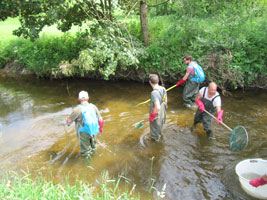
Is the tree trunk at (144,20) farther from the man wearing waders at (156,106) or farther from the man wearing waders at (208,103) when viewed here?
the man wearing waders at (156,106)

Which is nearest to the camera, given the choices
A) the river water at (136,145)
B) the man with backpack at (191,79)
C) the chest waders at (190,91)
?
the river water at (136,145)

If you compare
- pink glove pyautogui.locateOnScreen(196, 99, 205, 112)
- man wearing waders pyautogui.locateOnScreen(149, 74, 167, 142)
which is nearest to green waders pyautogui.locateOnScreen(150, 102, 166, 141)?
man wearing waders pyautogui.locateOnScreen(149, 74, 167, 142)

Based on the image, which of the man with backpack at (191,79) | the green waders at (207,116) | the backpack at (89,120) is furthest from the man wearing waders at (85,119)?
the man with backpack at (191,79)

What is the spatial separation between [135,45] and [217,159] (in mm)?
5994

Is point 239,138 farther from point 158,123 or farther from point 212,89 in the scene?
point 158,123

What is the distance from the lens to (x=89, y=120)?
482 centimetres

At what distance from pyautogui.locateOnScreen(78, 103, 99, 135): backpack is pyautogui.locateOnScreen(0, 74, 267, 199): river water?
0.89 m

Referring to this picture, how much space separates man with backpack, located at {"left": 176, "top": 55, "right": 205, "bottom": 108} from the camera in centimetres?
741

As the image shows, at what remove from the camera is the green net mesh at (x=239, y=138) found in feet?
14.4

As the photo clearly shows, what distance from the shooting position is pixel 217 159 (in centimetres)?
527

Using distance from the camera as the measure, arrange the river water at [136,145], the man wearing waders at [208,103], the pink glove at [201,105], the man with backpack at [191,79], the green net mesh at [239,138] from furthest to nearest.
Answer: the man with backpack at [191,79]
the pink glove at [201,105]
the man wearing waders at [208,103]
the river water at [136,145]
the green net mesh at [239,138]

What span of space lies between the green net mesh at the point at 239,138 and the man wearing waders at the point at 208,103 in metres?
0.70

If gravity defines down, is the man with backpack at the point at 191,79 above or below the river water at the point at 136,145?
above

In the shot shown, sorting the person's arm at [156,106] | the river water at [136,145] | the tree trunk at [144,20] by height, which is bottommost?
the river water at [136,145]
